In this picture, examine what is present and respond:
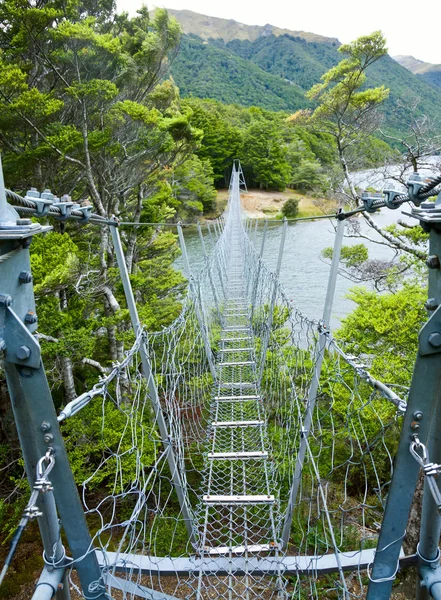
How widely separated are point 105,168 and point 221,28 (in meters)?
70.3

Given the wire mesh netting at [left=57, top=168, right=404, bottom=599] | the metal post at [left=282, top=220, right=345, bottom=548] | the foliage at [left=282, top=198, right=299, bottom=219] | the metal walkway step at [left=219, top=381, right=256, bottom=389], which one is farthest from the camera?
the foliage at [left=282, top=198, right=299, bottom=219]

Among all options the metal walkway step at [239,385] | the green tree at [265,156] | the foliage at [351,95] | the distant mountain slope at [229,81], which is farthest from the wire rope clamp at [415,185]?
the distant mountain slope at [229,81]

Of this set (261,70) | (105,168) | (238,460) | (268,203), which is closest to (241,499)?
(238,460)

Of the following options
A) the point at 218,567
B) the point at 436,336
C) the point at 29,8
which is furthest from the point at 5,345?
the point at 29,8

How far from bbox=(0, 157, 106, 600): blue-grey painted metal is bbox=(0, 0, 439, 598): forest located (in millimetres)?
1521

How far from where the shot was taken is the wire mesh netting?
884mm

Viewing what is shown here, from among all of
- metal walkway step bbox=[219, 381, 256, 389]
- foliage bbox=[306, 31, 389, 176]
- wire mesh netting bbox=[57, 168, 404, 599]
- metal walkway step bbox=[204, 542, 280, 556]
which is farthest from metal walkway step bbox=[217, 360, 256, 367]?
foliage bbox=[306, 31, 389, 176]

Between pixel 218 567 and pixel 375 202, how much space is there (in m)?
0.99

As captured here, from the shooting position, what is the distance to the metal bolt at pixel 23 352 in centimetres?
42

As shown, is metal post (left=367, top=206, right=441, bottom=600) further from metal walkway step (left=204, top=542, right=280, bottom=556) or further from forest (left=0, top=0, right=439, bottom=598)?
forest (left=0, top=0, right=439, bottom=598)

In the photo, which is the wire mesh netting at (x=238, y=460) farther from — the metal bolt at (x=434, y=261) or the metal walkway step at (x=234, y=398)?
the metal bolt at (x=434, y=261)

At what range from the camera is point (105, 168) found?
14.8 ft

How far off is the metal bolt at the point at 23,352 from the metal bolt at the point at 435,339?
436 mm

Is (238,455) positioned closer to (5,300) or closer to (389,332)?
(5,300)
